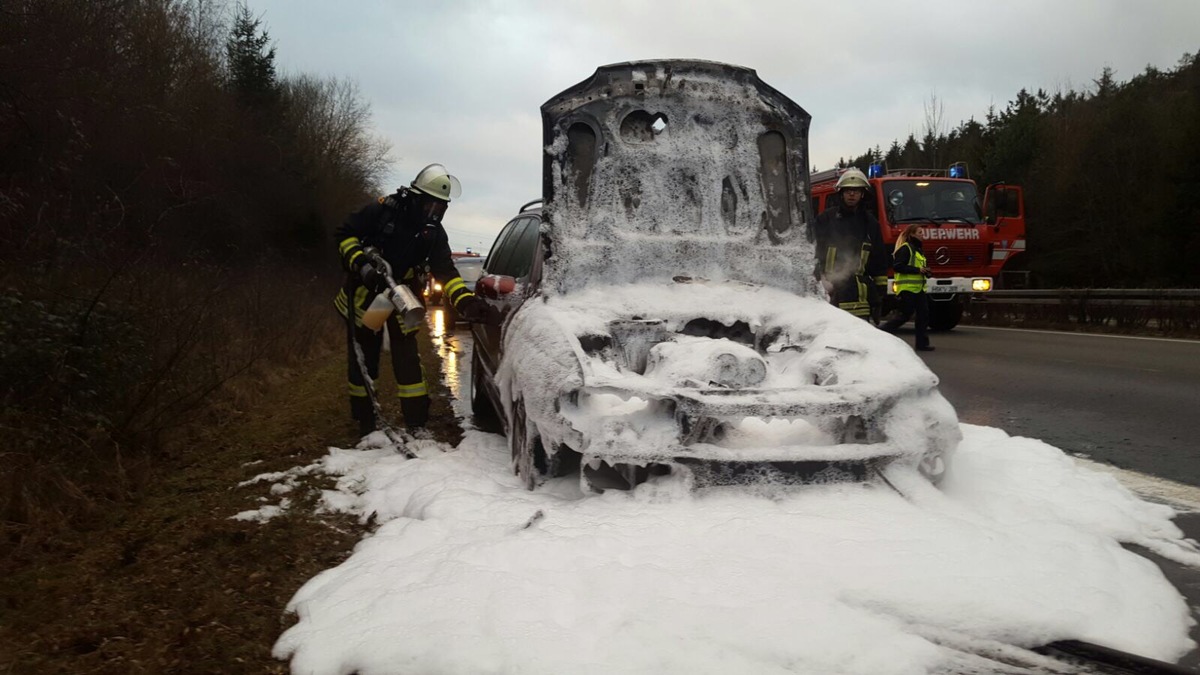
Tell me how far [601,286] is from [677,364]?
1.07m

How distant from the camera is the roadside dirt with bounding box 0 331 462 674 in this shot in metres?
2.51

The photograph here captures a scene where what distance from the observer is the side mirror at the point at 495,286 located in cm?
493

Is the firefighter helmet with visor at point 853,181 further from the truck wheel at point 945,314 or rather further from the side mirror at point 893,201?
the truck wheel at point 945,314

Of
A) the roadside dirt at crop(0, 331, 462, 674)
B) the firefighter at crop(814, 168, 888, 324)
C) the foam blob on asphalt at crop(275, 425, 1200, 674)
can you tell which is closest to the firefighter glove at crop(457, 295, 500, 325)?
the roadside dirt at crop(0, 331, 462, 674)

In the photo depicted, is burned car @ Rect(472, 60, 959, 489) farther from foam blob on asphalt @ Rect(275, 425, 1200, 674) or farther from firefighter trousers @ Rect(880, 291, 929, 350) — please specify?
firefighter trousers @ Rect(880, 291, 929, 350)

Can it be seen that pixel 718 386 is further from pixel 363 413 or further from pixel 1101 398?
pixel 1101 398

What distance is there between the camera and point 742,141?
4.99 meters

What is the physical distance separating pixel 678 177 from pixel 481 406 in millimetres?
2348

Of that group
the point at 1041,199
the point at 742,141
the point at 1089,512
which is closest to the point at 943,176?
the point at 742,141

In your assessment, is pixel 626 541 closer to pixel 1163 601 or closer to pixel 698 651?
pixel 698 651

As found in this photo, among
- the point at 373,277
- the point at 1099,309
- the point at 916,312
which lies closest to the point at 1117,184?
the point at 1099,309

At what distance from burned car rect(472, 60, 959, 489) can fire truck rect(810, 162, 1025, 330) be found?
9471 millimetres

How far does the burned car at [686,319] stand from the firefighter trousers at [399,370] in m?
0.47

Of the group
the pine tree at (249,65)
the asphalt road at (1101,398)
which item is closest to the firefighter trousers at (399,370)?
the asphalt road at (1101,398)
